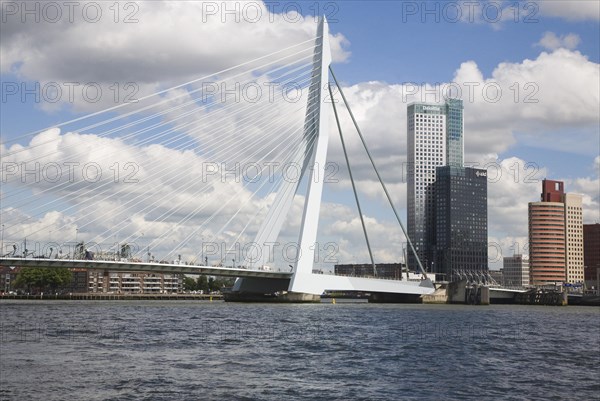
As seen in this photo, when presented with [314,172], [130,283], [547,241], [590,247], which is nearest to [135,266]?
[314,172]

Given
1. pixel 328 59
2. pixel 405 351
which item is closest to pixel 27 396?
pixel 405 351

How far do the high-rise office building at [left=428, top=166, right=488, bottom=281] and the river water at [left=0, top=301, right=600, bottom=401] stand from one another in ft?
450

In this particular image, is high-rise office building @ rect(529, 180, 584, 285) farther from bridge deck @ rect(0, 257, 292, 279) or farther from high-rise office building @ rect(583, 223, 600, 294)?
bridge deck @ rect(0, 257, 292, 279)

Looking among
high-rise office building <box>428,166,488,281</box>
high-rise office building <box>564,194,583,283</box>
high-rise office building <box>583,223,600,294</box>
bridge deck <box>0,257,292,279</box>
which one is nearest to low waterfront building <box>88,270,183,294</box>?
high-rise office building <box>428,166,488,281</box>

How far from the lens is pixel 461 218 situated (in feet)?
571

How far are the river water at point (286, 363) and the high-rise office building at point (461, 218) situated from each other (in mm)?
137156

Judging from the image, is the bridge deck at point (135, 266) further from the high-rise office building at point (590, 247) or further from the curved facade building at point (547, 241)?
the high-rise office building at point (590, 247)

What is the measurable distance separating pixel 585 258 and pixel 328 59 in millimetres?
145393

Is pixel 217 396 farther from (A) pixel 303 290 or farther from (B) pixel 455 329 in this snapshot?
(A) pixel 303 290

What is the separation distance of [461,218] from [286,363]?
154733 mm

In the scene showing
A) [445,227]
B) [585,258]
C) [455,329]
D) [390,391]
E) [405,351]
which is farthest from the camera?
[585,258]

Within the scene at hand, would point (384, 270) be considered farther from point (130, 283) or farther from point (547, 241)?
point (130, 283)

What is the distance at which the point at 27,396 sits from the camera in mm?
16438

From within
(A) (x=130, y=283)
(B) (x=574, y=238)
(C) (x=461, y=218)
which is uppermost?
(C) (x=461, y=218)
